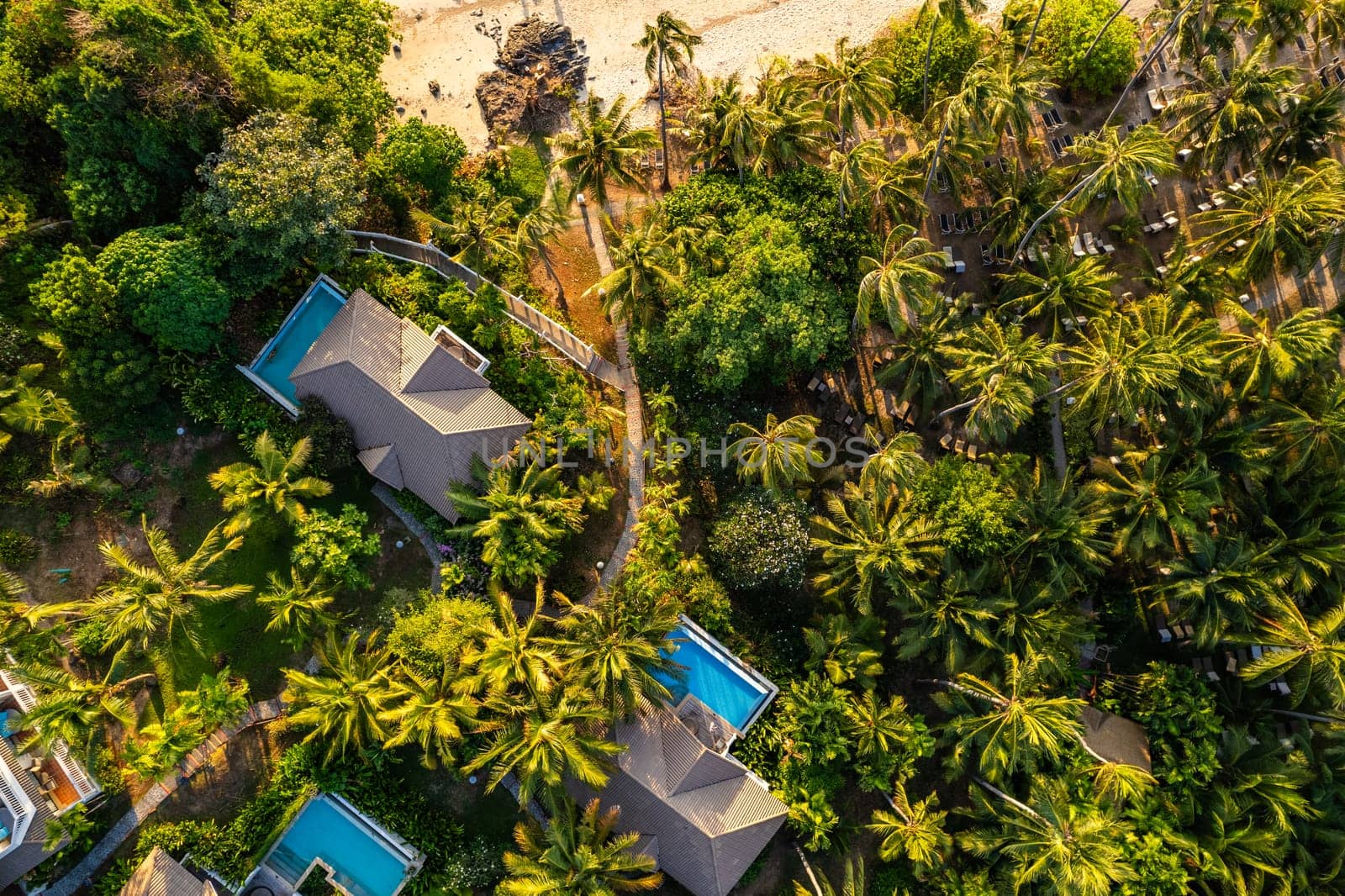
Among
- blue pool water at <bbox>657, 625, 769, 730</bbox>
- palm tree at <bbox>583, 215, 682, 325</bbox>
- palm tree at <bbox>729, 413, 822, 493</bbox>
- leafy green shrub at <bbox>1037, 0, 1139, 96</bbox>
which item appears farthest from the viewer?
leafy green shrub at <bbox>1037, 0, 1139, 96</bbox>

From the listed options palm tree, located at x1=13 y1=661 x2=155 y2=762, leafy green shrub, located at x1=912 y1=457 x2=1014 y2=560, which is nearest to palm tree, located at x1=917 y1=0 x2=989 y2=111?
leafy green shrub, located at x1=912 y1=457 x2=1014 y2=560

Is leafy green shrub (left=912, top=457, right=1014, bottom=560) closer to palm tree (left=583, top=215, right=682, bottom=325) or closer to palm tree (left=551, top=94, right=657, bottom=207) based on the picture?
palm tree (left=583, top=215, right=682, bottom=325)

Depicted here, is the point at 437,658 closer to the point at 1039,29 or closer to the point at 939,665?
the point at 939,665

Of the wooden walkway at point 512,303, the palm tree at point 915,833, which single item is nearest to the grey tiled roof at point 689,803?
the palm tree at point 915,833

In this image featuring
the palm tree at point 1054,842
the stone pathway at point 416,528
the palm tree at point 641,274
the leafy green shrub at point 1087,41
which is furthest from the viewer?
the leafy green shrub at point 1087,41

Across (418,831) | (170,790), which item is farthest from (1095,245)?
(170,790)

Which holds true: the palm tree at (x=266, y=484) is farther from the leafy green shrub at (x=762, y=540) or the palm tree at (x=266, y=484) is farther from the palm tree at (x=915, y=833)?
the palm tree at (x=915, y=833)
